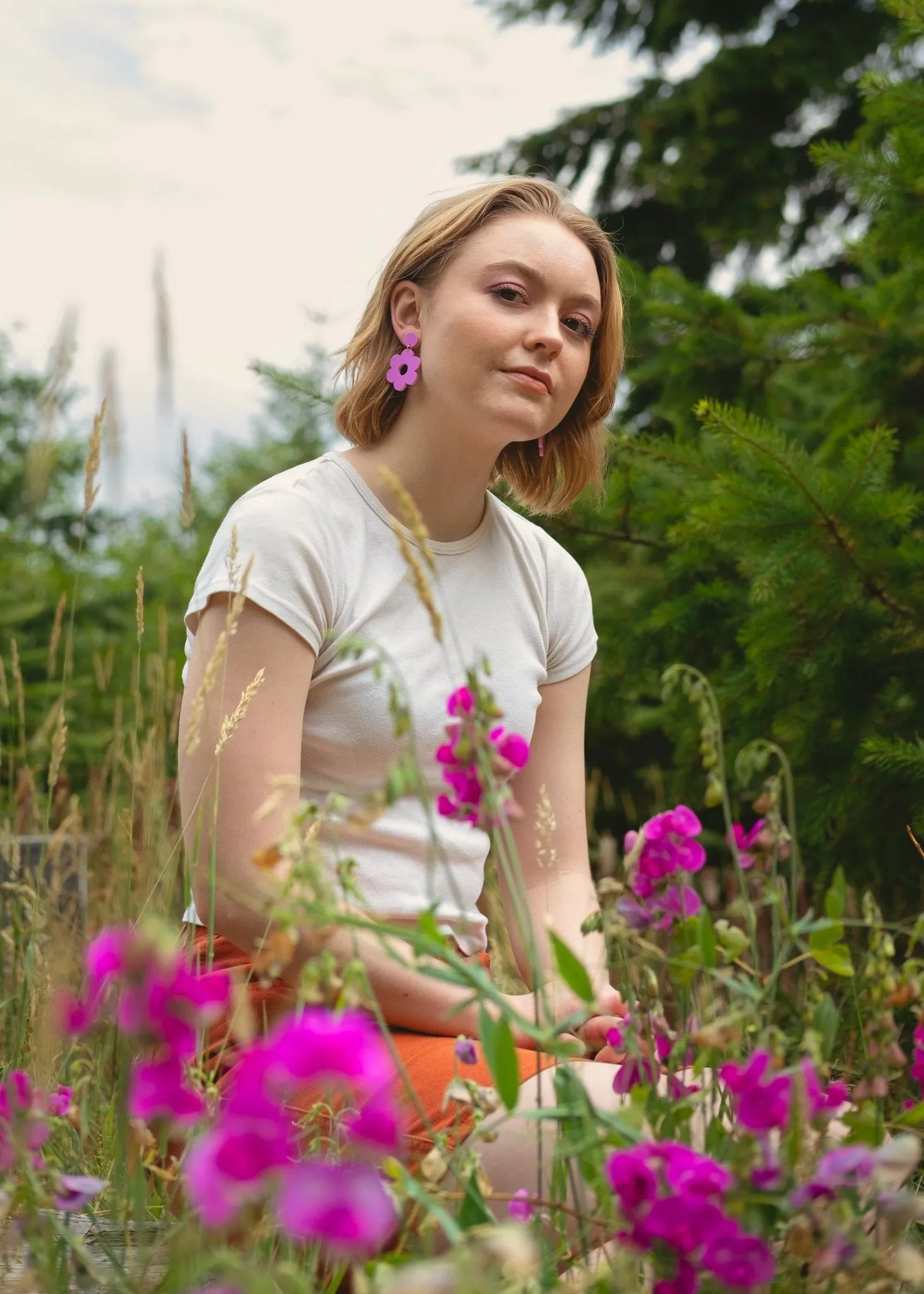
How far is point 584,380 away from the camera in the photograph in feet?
7.06

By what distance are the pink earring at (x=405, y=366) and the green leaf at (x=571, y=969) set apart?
1211mm

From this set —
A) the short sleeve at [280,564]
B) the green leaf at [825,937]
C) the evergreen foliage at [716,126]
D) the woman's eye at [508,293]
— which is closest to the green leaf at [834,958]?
the green leaf at [825,937]

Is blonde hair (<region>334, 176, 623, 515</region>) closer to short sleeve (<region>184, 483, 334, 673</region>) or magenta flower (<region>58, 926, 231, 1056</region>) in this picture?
short sleeve (<region>184, 483, 334, 673</region>)

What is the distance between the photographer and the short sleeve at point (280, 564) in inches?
64.8

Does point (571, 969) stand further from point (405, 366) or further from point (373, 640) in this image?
point (405, 366)

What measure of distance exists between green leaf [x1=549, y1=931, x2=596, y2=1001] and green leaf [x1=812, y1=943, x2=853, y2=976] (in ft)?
0.67

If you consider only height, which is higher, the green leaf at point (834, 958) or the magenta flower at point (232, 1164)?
the green leaf at point (834, 958)

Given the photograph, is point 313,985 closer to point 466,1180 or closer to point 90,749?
point 466,1180

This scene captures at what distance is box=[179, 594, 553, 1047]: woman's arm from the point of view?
1529 millimetres

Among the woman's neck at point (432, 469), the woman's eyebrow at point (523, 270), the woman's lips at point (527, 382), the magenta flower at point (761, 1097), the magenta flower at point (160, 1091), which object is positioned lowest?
the magenta flower at point (761, 1097)

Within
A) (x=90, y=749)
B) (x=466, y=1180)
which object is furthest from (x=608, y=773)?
(x=466, y=1180)

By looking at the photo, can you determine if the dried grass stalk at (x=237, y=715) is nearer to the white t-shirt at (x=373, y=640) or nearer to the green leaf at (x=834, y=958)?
the white t-shirt at (x=373, y=640)

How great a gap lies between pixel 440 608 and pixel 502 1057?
47.5 inches

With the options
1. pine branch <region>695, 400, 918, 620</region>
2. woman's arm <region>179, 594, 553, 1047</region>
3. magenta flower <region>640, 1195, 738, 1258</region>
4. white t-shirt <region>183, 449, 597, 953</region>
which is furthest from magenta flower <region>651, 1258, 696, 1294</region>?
pine branch <region>695, 400, 918, 620</region>
